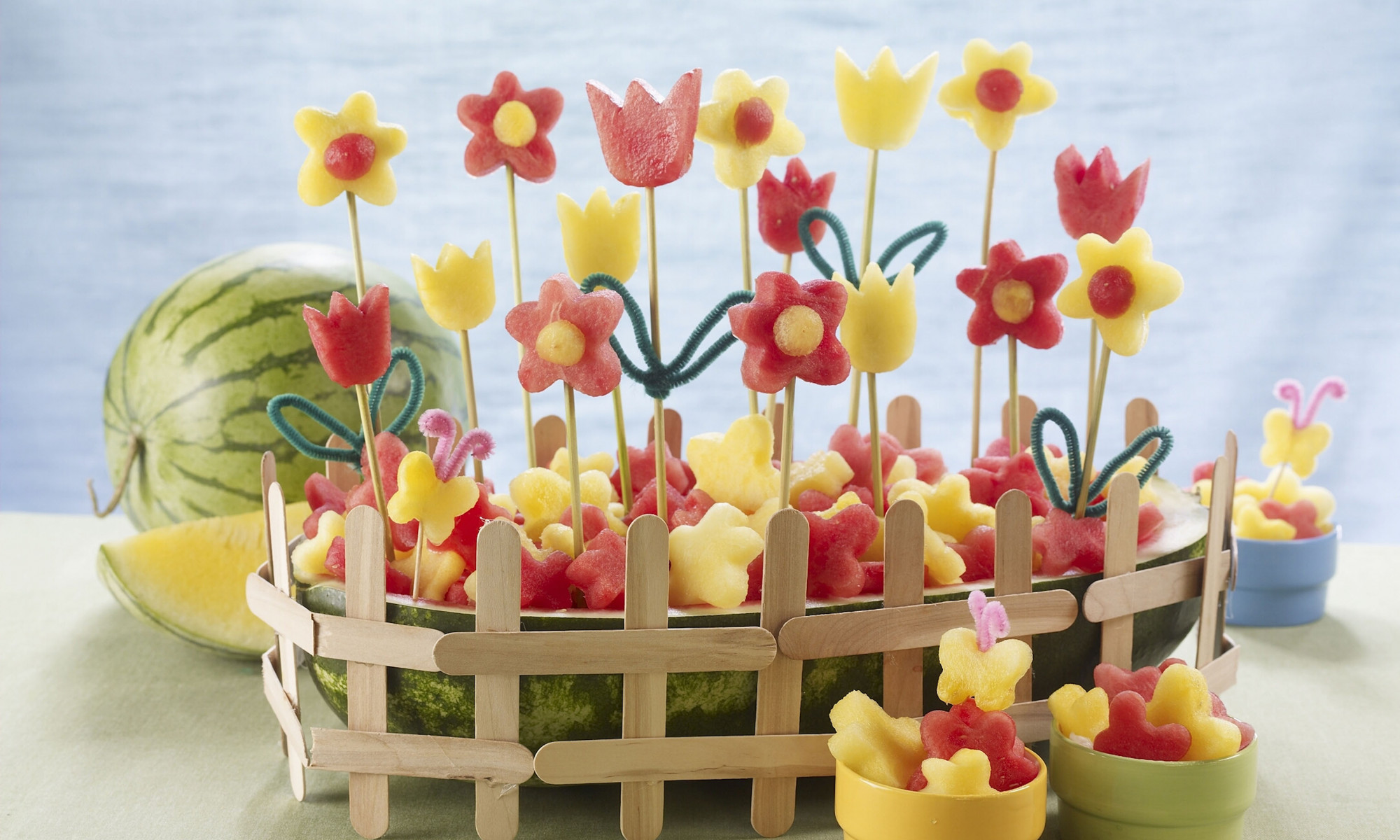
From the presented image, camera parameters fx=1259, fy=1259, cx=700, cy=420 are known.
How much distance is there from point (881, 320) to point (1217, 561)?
0.35 m

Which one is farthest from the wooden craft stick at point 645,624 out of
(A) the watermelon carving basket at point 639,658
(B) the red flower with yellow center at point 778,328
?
(B) the red flower with yellow center at point 778,328

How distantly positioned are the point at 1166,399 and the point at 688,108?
1561 millimetres

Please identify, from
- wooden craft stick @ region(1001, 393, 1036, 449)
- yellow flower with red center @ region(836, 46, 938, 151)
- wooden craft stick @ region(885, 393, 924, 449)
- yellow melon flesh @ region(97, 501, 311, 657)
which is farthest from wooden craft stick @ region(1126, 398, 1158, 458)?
yellow melon flesh @ region(97, 501, 311, 657)

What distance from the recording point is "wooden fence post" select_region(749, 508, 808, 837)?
84 centimetres

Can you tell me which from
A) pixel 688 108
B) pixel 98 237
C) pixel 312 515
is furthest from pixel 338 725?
pixel 98 237

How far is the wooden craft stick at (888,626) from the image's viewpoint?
85cm

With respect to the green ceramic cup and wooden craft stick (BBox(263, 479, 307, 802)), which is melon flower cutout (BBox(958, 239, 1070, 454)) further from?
wooden craft stick (BBox(263, 479, 307, 802))

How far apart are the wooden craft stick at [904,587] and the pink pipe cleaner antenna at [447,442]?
0.94 feet

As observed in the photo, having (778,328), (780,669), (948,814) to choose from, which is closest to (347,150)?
(778,328)

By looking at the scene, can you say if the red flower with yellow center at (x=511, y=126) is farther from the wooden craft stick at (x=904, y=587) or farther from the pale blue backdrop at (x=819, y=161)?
the pale blue backdrop at (x=819, y=161)

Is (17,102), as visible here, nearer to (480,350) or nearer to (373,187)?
(480,350)

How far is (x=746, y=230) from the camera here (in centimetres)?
113

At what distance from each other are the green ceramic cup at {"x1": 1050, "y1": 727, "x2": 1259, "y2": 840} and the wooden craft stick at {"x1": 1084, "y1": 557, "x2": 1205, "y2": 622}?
130 millimetres

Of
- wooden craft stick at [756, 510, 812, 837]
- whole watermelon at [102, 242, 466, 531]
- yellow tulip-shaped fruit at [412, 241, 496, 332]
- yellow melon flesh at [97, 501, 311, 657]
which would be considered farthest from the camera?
whole watermelon at [102, 242, 466, 531]
